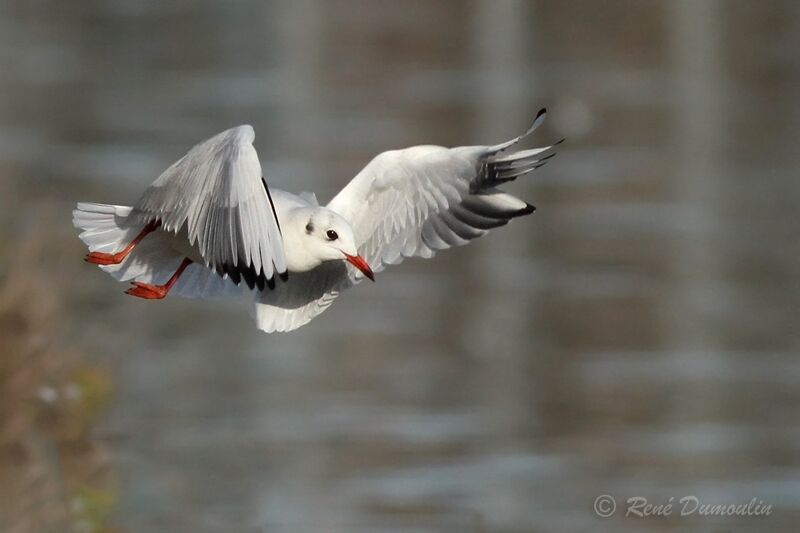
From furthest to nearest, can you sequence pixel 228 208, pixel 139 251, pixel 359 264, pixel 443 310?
1. pixel 443 310
2. pixel 139 251
3. pixel 359 264
4. pixel 228 208

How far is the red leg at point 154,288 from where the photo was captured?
20.4 feet

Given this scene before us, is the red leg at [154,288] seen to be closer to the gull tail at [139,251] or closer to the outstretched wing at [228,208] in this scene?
the gull tail at [139,251]

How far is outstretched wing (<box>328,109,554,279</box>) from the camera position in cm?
667

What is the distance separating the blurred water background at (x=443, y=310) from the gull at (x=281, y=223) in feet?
3.66

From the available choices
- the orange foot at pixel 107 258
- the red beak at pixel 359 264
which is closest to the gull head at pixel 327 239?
the red beak at pixel 359 264

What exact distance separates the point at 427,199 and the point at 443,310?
142 inches

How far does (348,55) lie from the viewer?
1678 centimetres

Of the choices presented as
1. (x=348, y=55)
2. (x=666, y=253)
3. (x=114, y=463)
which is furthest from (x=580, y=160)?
(x=114, y=463)

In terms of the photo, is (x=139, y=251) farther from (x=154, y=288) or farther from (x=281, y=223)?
(x=281, y=223)

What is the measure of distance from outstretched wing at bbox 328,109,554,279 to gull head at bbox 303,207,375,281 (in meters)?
0.55

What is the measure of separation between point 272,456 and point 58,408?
1181 millimetres

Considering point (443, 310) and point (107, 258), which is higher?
point (107, 258)

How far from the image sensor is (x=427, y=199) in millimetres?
6805

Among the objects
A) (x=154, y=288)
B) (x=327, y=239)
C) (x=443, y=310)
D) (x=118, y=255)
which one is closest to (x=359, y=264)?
(x=327, y=239)
